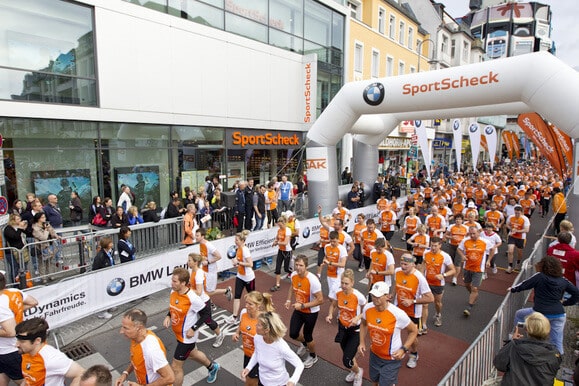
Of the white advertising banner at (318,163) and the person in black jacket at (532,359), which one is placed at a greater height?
the white advertising banner at (318,163)

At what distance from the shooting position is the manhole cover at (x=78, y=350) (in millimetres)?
5773

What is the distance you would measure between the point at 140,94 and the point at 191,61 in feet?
8.25

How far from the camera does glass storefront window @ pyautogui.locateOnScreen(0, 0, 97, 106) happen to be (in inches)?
399

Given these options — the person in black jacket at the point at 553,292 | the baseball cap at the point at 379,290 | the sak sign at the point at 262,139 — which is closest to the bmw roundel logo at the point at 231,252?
the baseball cap at the point at 379,290

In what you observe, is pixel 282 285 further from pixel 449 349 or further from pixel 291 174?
pixel 291 174

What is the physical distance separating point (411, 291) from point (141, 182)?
35.3 feet

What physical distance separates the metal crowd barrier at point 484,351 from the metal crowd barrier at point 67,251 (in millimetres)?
6873

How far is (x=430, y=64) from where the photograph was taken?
34875 millimetres

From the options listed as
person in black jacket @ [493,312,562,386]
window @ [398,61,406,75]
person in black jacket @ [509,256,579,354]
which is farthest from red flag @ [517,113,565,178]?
window @ [398,61,406,75]

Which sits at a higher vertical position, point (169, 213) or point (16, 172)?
point (16, 172)

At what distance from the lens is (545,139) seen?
13.1 meters

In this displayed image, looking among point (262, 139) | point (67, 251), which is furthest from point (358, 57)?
point (67, 251)

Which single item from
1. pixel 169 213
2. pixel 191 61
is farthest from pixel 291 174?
pixel 169 213

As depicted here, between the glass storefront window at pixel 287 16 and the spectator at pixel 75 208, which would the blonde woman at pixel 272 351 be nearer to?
the spectator at pixel 75 208
